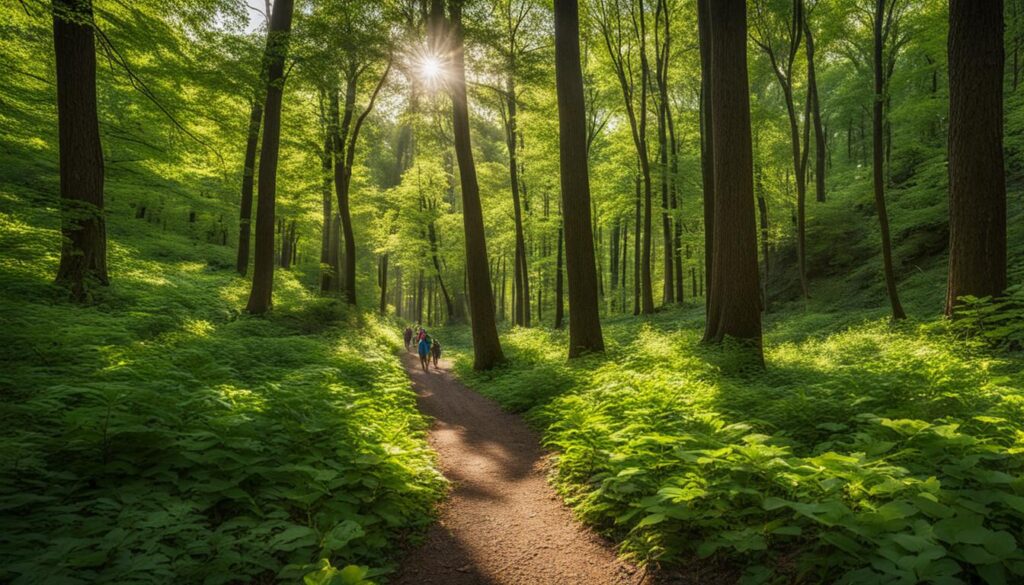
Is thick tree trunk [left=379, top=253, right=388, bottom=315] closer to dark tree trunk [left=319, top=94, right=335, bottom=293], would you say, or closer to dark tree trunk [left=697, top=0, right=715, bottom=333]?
dark tree trunk [left=319, top=94, right=335, bottom=293]

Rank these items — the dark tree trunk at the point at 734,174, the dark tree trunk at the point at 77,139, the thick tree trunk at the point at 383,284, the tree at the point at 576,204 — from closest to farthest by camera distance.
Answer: the dark tree trunk at the point at 77,139 < the dark tree trunk at the point at 734,174 < the tree at the point at 576,204 < the thick tree trunk at the point at 383,284

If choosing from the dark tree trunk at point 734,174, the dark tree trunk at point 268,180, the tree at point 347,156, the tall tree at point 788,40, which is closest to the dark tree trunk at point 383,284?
the tree at point 347,156

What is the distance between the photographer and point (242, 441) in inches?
147

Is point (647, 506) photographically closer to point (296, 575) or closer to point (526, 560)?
point (526, 560)

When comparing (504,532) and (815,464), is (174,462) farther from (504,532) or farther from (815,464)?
(815,464)

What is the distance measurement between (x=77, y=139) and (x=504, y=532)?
952 centimetres

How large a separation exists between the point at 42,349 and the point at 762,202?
25.8 meters

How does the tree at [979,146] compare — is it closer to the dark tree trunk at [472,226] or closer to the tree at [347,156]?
the dark tree trunk at [472,226]

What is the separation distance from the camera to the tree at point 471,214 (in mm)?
11648

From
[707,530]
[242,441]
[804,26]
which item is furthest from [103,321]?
[804,26]

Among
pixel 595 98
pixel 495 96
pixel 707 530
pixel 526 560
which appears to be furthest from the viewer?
pixel 595 98

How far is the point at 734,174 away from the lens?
8.12 meters

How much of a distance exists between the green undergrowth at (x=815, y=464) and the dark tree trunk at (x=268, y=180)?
9.38 m

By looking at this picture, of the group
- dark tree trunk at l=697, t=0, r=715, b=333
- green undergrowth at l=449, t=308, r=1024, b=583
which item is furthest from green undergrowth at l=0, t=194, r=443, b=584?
dark tree trunk at l=697, t=0, r=715, b=333
